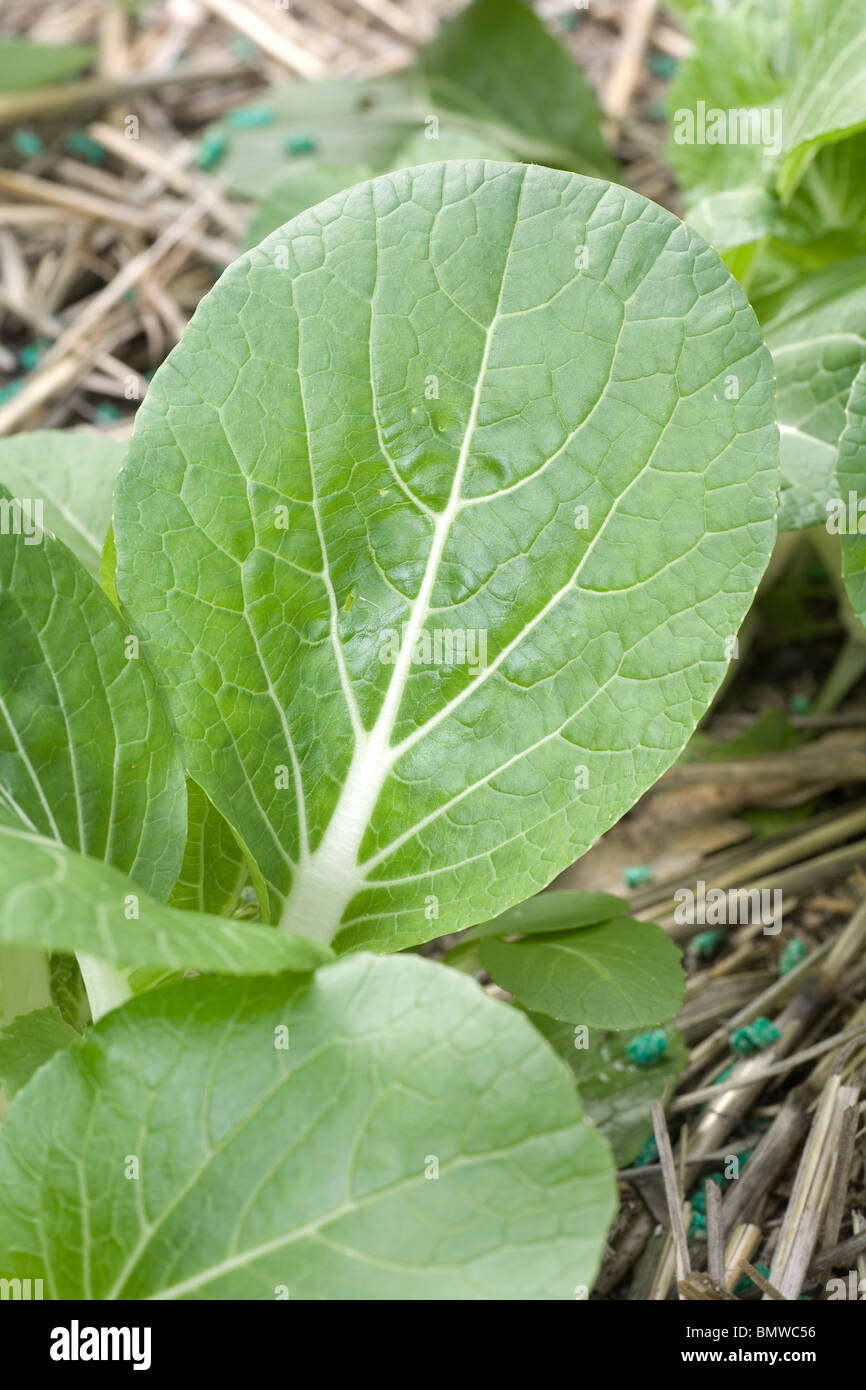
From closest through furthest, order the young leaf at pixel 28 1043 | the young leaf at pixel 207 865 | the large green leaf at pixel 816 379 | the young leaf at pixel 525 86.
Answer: the young leaf at pixel 28 1043, the young leaf at pixel 207 865, the large green leaf at pixel 816 379, the young leaf at pixel 525 86

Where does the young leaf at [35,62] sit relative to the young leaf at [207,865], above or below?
above

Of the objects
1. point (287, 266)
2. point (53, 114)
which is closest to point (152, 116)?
point (53, 114)

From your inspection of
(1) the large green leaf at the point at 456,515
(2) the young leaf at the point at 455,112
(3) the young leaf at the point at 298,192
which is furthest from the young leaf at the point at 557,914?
(2) the young leaf at the point at 455,112

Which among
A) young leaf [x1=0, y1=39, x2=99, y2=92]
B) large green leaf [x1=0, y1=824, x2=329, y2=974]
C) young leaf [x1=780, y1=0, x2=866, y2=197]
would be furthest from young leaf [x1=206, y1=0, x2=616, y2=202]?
large green leaf [x1=0, y1=824, x2=329, y2=974]

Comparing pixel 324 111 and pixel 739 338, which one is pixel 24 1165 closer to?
pixel 739 338

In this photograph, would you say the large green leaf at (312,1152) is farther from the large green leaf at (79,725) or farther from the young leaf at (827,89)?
the young leaf at (827,89)

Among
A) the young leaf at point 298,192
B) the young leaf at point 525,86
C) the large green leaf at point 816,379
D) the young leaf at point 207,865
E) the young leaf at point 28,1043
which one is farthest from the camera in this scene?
the young leaf at point 525,86

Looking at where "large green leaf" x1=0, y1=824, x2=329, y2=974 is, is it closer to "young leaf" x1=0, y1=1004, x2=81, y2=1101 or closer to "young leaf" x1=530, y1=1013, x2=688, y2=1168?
"young leaf" x1=0, y1=1004, x2=81, y2=1101
